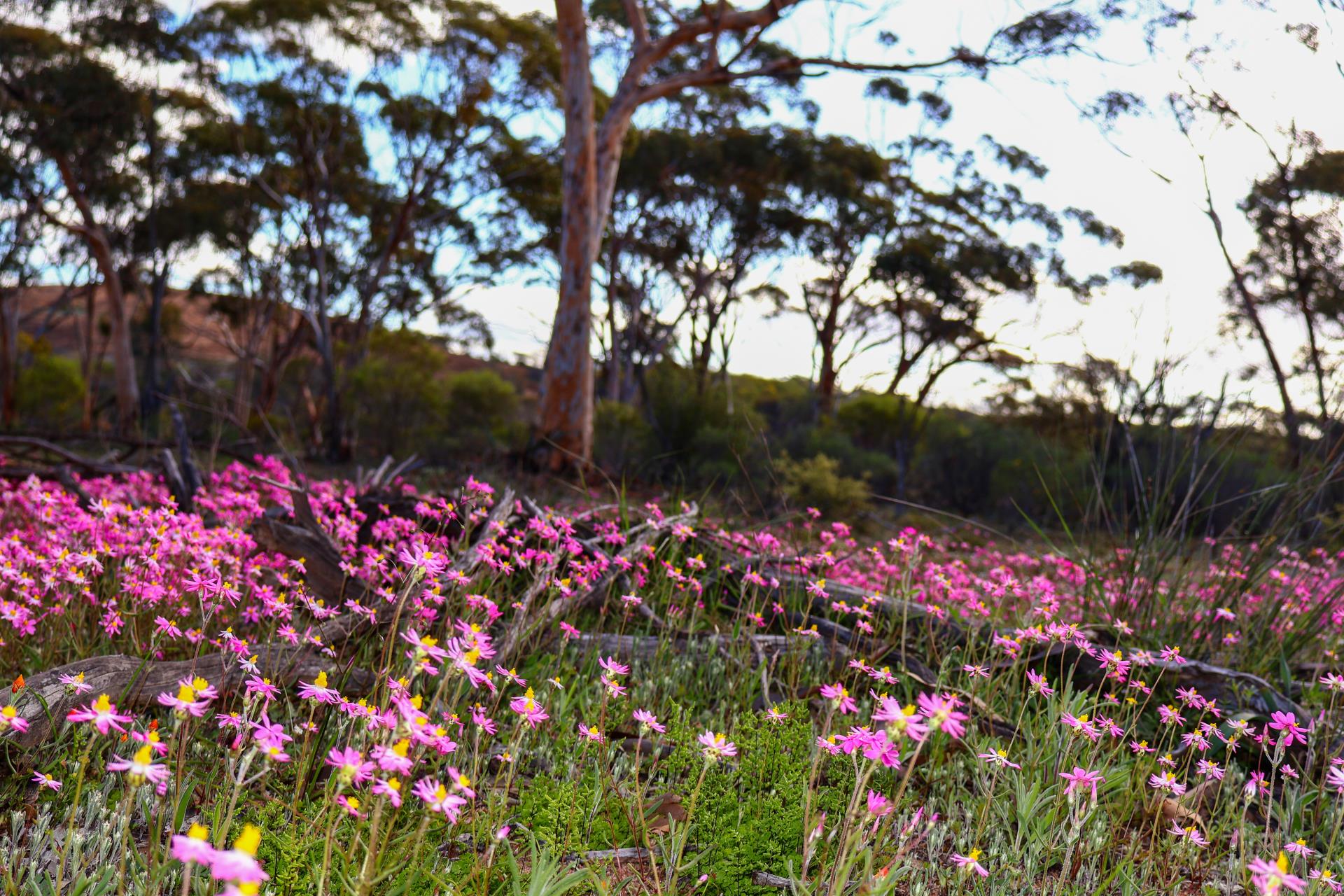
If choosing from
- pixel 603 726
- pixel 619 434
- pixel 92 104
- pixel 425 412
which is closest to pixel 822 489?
pixel 619 434

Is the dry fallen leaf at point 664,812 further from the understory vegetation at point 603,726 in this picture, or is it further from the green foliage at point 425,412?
the green foliage at point 425,412

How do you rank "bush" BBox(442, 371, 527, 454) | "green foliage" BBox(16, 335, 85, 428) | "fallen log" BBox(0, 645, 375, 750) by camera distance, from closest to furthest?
1. "fallen log" BBox(0, 645, 375, 750)
2. "bush" BBox(442, 371, 527, 454)
3. "green foliage" BBox(16, 335, 85, 428)

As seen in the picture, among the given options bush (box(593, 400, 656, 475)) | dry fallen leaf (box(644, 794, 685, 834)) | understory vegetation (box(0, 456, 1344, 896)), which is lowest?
dry fallen leaf (box(644, 794, 685, 834))

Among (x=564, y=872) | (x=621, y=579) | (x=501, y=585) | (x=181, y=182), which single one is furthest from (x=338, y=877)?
(x=181, y=182)

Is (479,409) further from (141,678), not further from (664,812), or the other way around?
(664,812)

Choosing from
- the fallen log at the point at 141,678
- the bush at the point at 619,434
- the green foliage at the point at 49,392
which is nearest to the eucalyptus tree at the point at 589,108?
the bush at the point at 619,434

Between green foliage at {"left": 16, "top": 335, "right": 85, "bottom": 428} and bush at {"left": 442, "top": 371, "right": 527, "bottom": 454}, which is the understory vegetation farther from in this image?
green foliage at {"left": 16, "top": 335, "right": 85, "bottom": 428}

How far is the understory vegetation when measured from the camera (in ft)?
5.31

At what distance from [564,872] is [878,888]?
72 cm

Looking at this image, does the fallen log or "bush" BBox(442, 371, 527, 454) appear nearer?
the fallen log

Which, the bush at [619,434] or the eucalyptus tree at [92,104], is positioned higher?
the eucalyptus tree at [92,104]

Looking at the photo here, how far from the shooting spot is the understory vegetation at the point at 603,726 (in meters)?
1.62

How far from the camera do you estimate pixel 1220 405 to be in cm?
353

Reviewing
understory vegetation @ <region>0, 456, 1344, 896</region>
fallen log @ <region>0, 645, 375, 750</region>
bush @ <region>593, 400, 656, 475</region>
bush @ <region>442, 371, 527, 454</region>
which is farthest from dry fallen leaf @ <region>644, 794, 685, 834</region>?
bush @ <region>442, 371, 527, 454</region>
